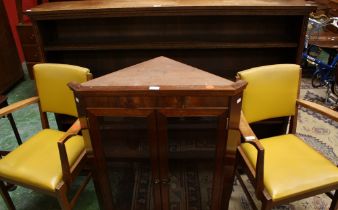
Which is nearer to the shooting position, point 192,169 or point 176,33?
point 192,169

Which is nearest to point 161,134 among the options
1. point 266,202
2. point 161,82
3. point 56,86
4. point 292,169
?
point 161,82

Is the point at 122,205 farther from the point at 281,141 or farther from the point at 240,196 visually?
the point at 281,141

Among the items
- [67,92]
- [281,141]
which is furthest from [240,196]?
[67,92]

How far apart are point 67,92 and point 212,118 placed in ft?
3.32

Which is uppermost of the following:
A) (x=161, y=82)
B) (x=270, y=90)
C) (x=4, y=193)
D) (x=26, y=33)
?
(x=161, y=82)

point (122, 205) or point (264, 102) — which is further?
point (264, 102)

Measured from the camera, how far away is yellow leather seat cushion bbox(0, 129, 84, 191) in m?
1.40

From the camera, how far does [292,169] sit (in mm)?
1401

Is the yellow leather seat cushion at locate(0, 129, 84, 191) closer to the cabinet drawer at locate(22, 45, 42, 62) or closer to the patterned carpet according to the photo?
the patterned carpet

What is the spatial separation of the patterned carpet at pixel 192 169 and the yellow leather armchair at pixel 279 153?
0.30 m

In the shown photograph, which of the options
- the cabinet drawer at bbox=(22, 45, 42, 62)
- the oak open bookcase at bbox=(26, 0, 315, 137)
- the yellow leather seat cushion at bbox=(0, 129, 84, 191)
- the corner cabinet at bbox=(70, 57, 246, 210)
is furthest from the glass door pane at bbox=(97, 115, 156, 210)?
the cabinet drawer at bbox=(22, 45, 42, 62)

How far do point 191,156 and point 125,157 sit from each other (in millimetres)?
326

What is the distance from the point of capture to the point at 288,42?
1865 millimetres

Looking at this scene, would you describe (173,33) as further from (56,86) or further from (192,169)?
(192,169)
